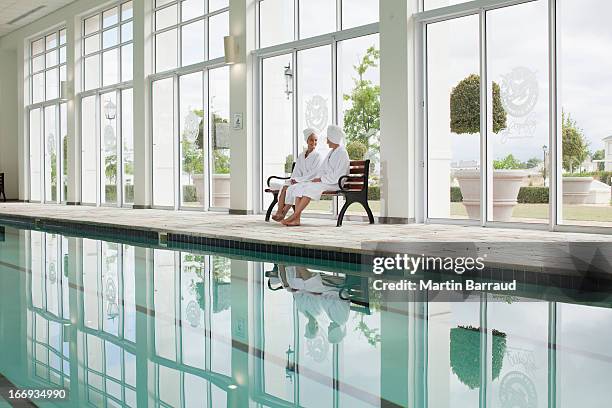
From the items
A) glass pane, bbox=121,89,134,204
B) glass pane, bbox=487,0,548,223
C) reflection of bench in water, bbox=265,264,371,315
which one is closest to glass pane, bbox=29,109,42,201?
glass pane, bbox=121,89,134,204

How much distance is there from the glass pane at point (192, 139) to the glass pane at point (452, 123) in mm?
4809

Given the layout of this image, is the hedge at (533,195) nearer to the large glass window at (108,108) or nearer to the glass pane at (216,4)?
the glass pane at (216,4)

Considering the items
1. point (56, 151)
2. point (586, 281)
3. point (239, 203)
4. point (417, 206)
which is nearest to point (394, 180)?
point (417, 206)

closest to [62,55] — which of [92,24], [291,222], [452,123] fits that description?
[92,24]

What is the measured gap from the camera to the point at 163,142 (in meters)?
12.9

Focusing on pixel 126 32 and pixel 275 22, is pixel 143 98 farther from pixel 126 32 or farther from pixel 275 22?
pixel 275 22

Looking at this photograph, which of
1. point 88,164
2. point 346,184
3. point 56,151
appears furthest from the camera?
point 56,151

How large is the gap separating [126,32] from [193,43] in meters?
2.56

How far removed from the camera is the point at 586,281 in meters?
4.08

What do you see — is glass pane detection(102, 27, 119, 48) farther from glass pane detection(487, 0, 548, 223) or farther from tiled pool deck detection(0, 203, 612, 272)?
glass pane detection(487, 0, 548, 223)

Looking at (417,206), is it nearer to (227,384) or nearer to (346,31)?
(346,31)

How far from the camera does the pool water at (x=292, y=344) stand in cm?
223

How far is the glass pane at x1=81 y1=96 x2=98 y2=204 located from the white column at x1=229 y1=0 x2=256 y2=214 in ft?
19.1

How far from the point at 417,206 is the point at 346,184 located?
3.03ft
